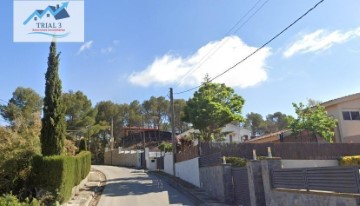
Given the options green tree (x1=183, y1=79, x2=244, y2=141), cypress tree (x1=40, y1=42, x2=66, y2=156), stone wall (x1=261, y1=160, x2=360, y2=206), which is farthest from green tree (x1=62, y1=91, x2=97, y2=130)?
stone wall (x1=261, y1=160, x2=360, y2=206)

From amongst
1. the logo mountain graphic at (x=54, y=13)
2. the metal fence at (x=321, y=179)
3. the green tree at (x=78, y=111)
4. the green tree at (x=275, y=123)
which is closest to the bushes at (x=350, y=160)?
the metal fence at (x=321, y=179)

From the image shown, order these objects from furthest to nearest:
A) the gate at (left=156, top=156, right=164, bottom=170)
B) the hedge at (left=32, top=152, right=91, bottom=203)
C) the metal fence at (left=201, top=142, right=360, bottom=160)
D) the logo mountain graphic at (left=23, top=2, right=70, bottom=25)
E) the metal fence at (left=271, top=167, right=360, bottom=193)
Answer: the gate at (left=156, top=156, right=164, bottom=170) < the metal fence at (left=201, top=142, right=360, bottom=160) < the logo mountain graphic at (left=23, top=2, right=70, bottom=25) < the hedge at (left=32, top=152, right=91, bottom=203) < the metal fence at (left=271, top=167, right=360, bottom=193)

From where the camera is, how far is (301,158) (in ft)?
83.3

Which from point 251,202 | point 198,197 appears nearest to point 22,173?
point 198,197

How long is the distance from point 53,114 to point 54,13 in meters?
5.24

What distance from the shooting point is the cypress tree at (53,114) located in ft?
61.2

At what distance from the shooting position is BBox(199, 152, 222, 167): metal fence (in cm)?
1965

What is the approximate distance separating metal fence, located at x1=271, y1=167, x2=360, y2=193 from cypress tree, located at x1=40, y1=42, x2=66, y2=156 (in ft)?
37.6

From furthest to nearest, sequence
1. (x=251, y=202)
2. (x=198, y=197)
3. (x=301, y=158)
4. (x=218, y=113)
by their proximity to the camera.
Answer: (x=218, y=113)
(x=301, y=158)
(x=198, y=197)
(x=251, y=202)

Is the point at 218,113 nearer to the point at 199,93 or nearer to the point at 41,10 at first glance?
the point at 199,93

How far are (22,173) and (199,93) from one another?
18.3m

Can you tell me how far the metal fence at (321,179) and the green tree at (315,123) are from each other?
17.7 meters

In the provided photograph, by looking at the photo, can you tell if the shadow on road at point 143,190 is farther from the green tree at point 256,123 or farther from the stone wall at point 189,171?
the green tree at point 256,123

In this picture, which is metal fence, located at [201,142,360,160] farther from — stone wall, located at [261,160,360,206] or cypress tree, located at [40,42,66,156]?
stone wall, located at [261,160,360,206]
